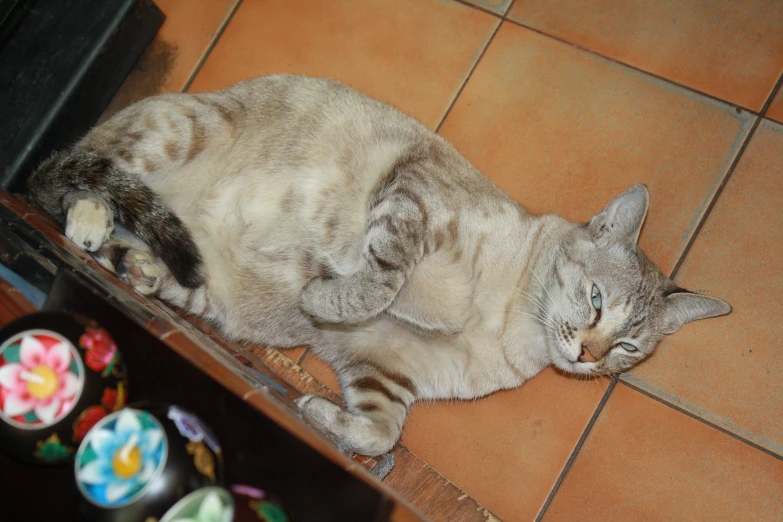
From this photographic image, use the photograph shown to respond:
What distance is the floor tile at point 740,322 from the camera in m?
2.40

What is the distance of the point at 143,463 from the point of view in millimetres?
1229

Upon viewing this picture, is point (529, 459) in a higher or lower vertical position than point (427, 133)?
lower

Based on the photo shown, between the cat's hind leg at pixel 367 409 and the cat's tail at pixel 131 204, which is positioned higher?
the cat's tail at pixel 131 204

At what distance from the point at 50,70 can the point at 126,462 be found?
2.29 metres

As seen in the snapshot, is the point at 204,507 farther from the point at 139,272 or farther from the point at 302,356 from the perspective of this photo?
the point at 302,356

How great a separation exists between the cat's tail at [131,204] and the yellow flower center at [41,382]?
0.97 metres

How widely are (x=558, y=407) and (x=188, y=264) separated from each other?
1703 millimetres

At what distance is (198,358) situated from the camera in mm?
1401

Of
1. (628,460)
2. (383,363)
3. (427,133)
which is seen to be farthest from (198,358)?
(628,460)

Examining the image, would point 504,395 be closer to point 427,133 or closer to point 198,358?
point 427,133

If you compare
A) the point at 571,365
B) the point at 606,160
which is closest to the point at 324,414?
the point at 571,365

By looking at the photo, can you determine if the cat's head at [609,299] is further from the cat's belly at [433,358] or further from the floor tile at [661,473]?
the floor tile at [661,473]

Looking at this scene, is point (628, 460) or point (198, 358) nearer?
point (198, 358)

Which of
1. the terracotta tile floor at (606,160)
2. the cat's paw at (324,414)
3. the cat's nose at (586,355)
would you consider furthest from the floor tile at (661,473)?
the cat's paw at (324,414)
